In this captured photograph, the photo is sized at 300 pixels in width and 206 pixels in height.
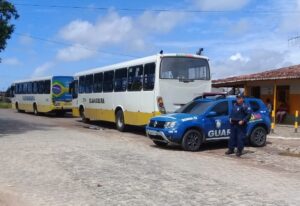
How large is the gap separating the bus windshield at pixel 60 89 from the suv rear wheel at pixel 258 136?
19.3m

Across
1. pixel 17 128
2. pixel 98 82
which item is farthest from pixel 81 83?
pixel 17 128

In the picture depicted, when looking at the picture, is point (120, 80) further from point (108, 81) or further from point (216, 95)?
point (216, 95)

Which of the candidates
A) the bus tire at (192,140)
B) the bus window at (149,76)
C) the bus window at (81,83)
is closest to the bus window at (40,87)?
the bus window at (81,83)

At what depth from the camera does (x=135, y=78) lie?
20.3 metres

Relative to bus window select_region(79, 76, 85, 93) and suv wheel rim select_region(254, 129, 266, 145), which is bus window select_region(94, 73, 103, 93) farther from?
suv wheel rim select_region(254, 129, 266, 145)

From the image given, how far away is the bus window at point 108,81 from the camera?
23023 millimetres

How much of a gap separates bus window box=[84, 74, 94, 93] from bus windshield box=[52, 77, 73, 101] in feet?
22.6

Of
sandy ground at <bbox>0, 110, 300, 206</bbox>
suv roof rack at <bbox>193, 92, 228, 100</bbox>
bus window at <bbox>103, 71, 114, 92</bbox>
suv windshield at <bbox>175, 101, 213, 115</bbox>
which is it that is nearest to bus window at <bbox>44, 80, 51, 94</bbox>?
bus window at <bbox>103, 71, 114, 92</bbox>

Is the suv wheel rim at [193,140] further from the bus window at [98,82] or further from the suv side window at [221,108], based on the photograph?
the bus window at [98,82]

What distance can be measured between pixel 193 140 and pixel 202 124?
57 centimetres

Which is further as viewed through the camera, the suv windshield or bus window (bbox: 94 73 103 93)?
bus window (bbox: 94 73 103 93)

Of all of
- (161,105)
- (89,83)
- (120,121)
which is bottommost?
(120,121)

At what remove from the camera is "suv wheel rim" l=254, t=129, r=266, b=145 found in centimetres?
1641

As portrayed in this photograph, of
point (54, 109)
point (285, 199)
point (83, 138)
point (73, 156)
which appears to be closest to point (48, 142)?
point (83, 138)
